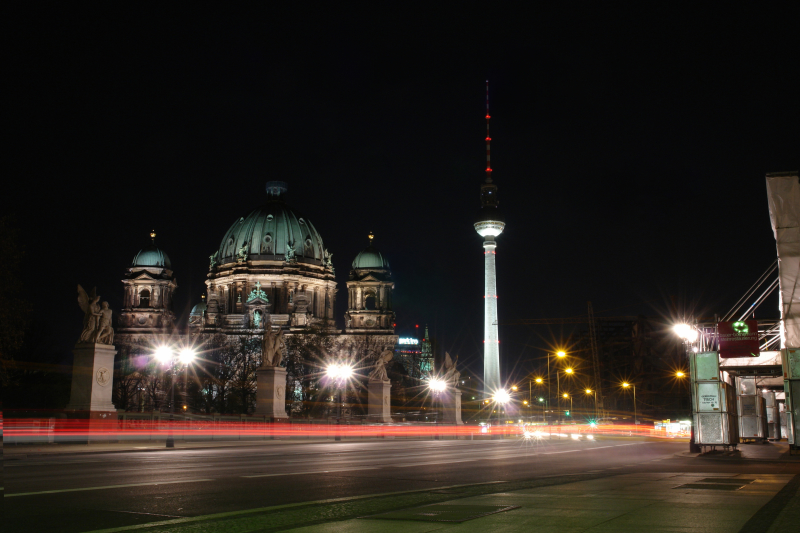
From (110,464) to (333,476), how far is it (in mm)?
7331

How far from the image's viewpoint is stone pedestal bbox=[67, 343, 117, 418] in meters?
34.9

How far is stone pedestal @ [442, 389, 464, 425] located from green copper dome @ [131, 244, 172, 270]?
72362mm

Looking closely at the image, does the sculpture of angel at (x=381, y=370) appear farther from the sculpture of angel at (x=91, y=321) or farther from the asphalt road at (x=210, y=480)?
the asphalt road at (x=210, y=480)

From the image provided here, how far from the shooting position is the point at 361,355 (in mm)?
102000

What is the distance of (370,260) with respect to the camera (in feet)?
488

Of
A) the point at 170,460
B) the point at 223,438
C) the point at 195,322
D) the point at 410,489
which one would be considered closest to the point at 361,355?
the point at 195,322

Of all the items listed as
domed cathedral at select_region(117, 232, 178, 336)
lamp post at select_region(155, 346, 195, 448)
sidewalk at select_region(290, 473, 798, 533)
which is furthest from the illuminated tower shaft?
sidewalk at select_region(290, 473, 798, 533)

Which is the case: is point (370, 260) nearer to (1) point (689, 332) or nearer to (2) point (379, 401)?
(2) point (379, 401)

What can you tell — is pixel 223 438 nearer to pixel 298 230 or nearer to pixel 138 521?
pixel 138 521

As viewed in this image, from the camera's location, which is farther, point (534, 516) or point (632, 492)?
point (632, 492)

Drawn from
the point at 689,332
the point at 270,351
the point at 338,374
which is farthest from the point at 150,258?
the point at 689,332

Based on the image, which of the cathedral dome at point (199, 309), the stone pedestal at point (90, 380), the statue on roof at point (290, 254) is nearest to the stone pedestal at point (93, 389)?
the stone pedestal at point (90, 380)

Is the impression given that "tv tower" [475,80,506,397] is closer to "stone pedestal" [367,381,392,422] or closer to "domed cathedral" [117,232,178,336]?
"domed cathedral" [117,232,178,336]

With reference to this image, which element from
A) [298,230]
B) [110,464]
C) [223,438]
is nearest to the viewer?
[110,464]
